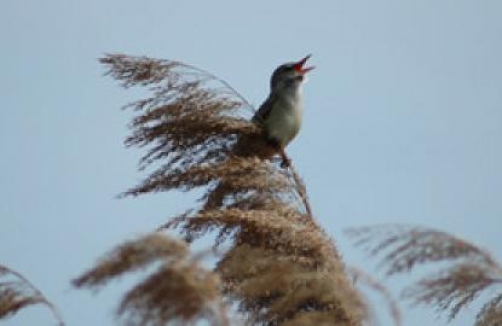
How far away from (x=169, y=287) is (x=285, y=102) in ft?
19.2

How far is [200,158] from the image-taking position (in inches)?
178

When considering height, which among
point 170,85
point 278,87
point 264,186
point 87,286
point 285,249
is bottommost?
point 87,286

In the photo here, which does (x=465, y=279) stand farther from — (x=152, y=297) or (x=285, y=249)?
(x=152, y=297)

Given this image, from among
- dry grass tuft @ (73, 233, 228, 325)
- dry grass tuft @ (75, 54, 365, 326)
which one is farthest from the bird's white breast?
dry grass tuft @ (73, 233, 228, 325)

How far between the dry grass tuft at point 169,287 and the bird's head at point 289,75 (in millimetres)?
6053

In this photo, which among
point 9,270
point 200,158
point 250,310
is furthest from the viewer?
point 200,158

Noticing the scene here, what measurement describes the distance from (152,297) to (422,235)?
50.3 inches

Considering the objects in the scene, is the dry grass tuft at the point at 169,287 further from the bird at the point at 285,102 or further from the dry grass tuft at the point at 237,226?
the bird at the point at 285,102

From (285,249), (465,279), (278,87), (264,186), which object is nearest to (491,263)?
(465,279)

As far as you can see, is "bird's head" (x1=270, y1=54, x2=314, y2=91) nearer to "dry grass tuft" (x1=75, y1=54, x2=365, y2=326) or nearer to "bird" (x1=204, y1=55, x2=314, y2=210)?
"bird" (x1=204, y1=55, x2=314, y2=210)

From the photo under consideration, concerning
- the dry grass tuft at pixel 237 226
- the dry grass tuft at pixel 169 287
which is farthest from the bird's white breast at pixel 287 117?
the dry grass tuft at pixel 169 287

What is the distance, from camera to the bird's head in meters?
8.08

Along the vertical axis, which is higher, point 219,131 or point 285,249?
point 219,131

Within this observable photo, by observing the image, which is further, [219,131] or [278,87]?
[278,87]
